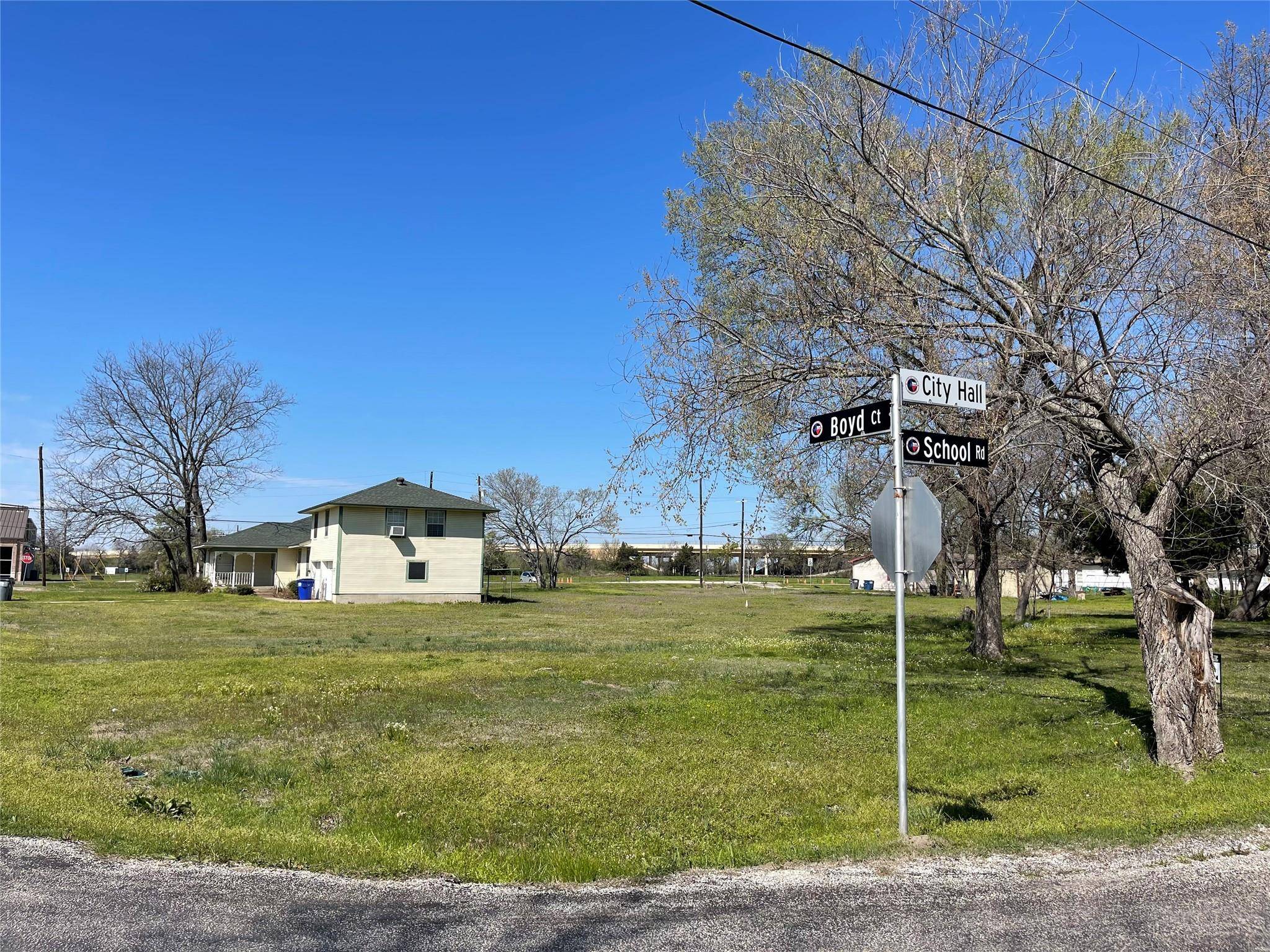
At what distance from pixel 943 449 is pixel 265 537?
5840cm

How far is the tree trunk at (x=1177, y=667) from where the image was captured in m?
8.66

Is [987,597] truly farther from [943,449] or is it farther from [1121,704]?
[943,449]

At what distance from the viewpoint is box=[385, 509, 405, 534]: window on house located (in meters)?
44.8

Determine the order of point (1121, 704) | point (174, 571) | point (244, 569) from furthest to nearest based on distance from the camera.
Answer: point (244, 569), point (174, 571), point (1121, 704)

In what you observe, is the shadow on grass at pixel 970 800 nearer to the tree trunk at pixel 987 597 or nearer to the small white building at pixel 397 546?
the tree trunk at pixel 987 597

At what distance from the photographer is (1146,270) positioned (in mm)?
9836

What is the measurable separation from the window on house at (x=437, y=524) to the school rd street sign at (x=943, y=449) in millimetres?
40483

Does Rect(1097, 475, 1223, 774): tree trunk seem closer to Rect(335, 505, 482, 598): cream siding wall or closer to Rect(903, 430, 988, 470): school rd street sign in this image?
Rect(903, 430, 988, 470): school rd street sign

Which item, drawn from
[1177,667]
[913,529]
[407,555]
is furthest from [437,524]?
[913,529]

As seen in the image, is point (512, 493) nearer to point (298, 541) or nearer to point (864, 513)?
point (298, 541)

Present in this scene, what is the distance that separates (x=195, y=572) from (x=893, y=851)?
198 ft

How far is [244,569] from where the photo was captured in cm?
6016

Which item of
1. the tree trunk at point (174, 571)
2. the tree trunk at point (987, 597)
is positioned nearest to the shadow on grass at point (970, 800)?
the tree trunk at point (987, 597)

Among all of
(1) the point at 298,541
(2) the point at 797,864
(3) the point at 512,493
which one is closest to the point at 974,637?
(2) the point at 797,864
